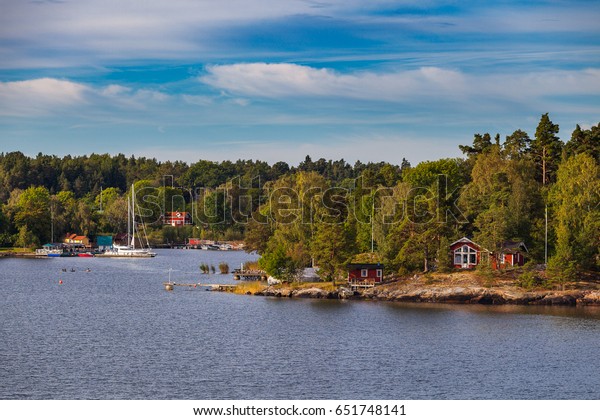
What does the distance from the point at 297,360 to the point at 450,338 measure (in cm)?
1022

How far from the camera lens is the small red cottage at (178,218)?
166 m

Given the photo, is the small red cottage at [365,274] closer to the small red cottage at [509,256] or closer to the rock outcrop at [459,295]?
the rock outcrop at [459,295]

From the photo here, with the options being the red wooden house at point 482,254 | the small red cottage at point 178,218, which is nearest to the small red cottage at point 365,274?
the red wooden house at point 482,254

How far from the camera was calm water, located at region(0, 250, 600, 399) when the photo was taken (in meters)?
34.8

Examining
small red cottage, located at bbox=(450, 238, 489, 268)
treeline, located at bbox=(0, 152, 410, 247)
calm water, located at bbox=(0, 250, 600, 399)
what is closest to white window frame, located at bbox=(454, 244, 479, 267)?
small red cottage, located at bbox=(450, 238, 489, 268)

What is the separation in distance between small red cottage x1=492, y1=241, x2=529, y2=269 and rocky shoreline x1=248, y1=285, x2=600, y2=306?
12.3ft

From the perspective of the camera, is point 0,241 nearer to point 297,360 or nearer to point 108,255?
point 108,255

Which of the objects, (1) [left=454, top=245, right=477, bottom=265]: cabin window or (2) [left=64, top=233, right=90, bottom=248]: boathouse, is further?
(2) [left=64, top=233, right=90, bottom=248]: boathouse

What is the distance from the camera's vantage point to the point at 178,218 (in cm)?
16725

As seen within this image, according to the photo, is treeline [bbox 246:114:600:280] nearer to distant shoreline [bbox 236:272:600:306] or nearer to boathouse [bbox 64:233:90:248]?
distant shoreline [bbox 236:272:600:306]

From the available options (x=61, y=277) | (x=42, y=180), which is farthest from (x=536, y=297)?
(x=42, y=180)

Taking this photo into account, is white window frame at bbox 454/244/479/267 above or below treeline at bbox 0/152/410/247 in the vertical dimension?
below

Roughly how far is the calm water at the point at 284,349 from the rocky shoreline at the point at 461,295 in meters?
1.94

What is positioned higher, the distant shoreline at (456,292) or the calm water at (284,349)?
the distant shoreline at (456,292)
